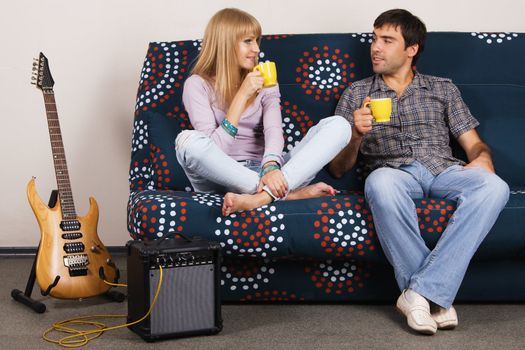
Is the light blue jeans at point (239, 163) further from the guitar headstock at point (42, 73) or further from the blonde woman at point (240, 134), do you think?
the guitar headstock at point (42, 73)

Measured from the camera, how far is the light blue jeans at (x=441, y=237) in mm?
2555

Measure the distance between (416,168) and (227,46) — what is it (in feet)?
2.75

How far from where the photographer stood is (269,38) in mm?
3432

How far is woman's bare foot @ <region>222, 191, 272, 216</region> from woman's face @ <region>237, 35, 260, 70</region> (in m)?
0.56

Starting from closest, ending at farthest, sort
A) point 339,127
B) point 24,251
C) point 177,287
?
point 177,287 → point 339,127 → point 24,251

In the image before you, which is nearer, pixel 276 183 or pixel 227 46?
pixel 276 183

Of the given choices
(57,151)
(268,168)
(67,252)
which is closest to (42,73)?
(57,151)

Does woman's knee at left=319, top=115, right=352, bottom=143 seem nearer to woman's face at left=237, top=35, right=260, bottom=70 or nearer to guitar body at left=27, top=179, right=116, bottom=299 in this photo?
woman's face at left=237, top=35, right=260, bottom=70

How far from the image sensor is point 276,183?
2.73 metres

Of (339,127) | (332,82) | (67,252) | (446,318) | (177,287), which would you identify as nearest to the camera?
(177,287)

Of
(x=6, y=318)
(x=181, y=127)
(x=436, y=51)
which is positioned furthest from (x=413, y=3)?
(x=6, y=318)

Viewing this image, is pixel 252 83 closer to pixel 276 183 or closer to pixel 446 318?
pixel 276 183

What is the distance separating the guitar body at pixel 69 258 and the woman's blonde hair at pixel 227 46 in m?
0.71

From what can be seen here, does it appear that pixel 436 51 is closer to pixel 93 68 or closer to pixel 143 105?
pixel 143 105
